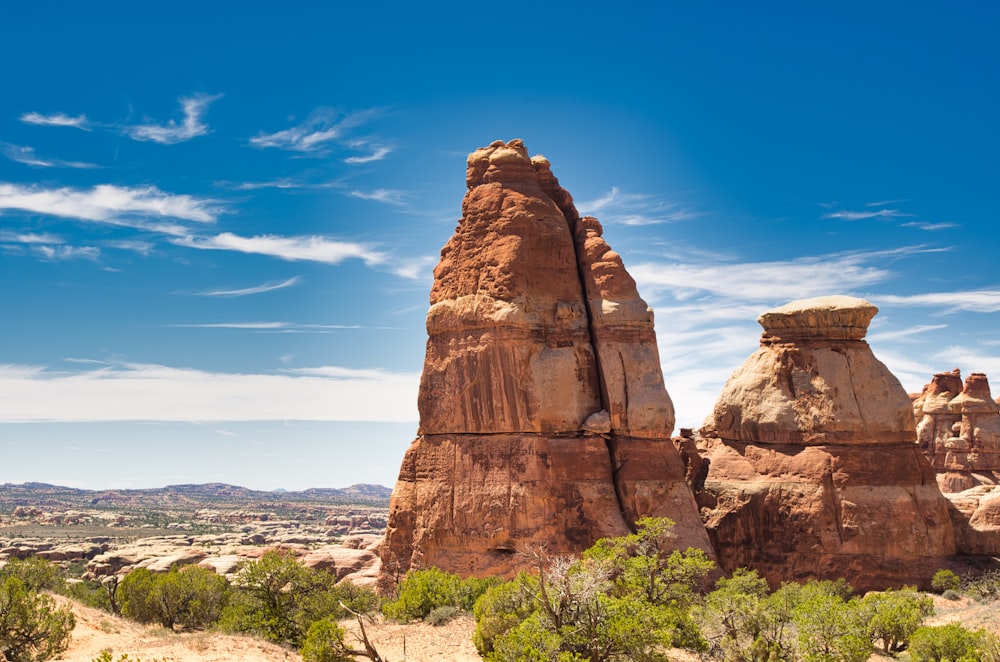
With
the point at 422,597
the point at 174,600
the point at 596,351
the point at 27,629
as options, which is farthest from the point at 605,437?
the point at 27,629

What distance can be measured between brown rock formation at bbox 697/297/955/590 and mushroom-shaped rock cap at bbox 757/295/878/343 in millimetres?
44

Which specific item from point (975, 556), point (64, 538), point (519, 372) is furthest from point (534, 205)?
point (64, 538)

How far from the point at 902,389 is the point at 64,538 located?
83206mm

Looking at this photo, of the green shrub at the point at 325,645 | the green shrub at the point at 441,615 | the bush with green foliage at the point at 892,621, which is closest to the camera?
the green shrub at the point at 325,645

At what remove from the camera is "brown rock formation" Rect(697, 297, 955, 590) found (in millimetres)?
38188

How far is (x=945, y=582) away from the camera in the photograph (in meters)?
36.8

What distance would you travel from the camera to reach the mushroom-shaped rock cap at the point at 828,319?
41.1 meters

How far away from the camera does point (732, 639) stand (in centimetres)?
2553

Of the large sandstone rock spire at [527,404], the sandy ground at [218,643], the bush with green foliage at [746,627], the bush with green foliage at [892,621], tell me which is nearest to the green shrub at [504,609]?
the sandy ground at [218,643]

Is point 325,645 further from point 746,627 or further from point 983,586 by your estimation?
point 983,586

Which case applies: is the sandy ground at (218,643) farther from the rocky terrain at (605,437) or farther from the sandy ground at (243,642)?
the rocky terrain at (605,437)

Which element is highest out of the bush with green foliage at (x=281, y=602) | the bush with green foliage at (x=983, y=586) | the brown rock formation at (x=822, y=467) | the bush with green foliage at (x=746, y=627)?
the brown rock formation at (x=822, y=467)

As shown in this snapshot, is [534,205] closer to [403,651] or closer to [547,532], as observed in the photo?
[547,532]

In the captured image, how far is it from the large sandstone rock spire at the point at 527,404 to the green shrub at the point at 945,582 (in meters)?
8.87
